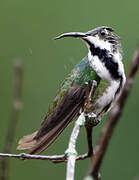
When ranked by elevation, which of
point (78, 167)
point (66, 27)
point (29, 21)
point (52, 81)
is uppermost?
point (29, 21)

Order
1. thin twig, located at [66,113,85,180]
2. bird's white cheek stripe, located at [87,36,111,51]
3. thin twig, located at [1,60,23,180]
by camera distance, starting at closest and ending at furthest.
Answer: thin twig, located at [1,60,23,180], thin twig, located at [66,113,85,180], bird's white cheek stripe, located at [87,36,111,51]

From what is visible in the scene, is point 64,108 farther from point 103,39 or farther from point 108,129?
point 108,129

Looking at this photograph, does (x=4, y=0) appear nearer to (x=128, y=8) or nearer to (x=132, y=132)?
(x=128, y=8)

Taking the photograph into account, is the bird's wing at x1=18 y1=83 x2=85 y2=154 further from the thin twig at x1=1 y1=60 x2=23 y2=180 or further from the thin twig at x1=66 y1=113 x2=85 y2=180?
the thin twig at x1=1 y1=60 x2=23 y2=180

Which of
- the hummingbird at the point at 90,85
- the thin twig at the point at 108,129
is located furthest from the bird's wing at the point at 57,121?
the thin twig at the point at 108,129

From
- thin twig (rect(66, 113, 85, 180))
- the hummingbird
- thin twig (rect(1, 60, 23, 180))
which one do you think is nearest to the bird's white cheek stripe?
the hummingbird

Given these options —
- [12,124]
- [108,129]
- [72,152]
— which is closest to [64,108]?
[72,152]

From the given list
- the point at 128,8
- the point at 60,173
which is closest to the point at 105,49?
the point at 128,8

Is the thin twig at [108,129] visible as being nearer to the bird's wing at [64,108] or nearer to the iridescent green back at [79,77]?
the bird's wing at [64,108]
